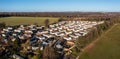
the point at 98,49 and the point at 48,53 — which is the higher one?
the point at 48,53

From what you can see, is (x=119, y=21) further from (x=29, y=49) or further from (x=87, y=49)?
(x=29, y=49)

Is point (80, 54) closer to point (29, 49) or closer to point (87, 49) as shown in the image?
point (87, 49)

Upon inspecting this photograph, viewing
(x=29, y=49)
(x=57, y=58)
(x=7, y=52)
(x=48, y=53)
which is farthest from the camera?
(x=29, y=49)

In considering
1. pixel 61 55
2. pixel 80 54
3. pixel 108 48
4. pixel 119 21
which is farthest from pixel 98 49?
pixel 119 21

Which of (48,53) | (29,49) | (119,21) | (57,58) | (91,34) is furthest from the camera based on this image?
(119,21)

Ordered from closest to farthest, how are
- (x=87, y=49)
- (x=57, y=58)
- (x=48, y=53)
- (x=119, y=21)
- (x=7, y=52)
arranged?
(x=48, y=53) → (x=57, y=58) → (x=7, y=52) → (x=87, y=49) → (x=119, y=21)

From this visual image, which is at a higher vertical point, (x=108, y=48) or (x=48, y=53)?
(x=48, y=53)

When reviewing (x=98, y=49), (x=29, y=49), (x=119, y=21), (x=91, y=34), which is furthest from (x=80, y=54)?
(x=119, y=21)

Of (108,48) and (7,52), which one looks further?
(108,48)

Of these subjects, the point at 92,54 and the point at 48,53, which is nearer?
the point at 48,53
